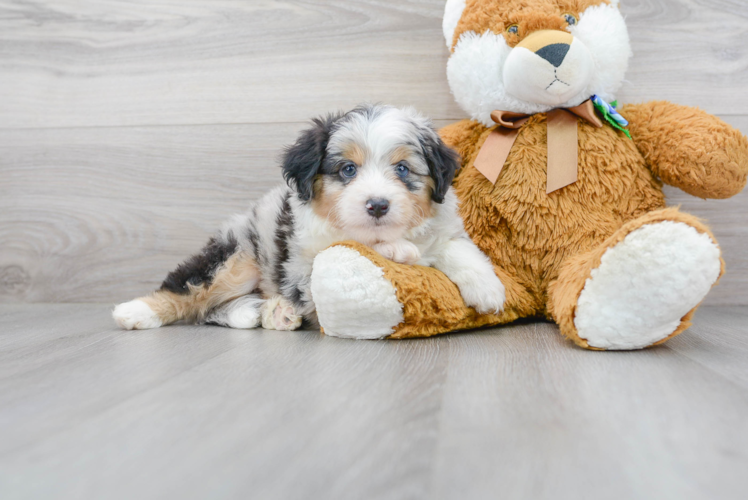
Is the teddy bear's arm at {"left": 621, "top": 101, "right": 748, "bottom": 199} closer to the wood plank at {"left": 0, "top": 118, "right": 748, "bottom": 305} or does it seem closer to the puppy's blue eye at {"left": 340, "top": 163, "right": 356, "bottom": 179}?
Result: the puppy's blue eye at {"left": 340, "top": 163, "right": 356, "bottom": 179}

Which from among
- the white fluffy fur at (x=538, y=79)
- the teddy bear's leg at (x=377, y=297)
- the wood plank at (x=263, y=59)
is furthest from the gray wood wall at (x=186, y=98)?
the teddy bear's leg at (x=377, y=297)

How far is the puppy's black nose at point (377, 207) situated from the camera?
1.60 meters

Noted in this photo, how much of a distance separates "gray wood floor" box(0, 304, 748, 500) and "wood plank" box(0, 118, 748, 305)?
1.03 meters

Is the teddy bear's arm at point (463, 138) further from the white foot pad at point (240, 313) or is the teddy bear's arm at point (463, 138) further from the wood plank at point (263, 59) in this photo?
A: the white foot pad at point (240, 313)

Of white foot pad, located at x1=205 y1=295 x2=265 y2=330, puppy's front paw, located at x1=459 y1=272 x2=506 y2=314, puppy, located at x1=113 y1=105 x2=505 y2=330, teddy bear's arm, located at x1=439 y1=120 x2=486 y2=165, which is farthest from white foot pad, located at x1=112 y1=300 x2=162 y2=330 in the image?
teddy bear's arm, located at x1=439 y1=120 x2=486 y2=165

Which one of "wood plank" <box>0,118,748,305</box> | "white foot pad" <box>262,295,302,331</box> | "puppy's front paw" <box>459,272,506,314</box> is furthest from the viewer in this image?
"wood plank" <box>0,118,748,305</box>

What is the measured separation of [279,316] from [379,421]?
102 centimetres

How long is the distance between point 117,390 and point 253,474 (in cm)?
54

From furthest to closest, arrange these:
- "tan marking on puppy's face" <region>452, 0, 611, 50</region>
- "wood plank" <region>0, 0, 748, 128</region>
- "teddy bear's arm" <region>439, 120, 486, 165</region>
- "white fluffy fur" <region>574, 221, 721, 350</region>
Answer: "wood plank" <region>0, 0, 748, 128</region>
"teddy bear's arm" <region>439, 120, 486, 165</region>
"tan marking on puppy's face" <region>452, 0, 611, 50</region>
"white fluffy fur" <region>574, 221, 721, 350</region>

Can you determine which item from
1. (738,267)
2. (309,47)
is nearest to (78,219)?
(309,47)

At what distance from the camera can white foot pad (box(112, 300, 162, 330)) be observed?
1929mm

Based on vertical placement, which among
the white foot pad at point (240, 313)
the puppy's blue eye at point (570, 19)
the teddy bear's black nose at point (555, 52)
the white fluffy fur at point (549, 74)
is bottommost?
the white foot pad at point (240, 313)

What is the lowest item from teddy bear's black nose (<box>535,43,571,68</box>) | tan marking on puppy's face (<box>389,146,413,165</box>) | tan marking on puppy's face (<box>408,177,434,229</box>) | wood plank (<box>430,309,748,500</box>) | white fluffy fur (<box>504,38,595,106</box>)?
wood plank (<box>430,309,748,500</box>)

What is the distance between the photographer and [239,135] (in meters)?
2.47
